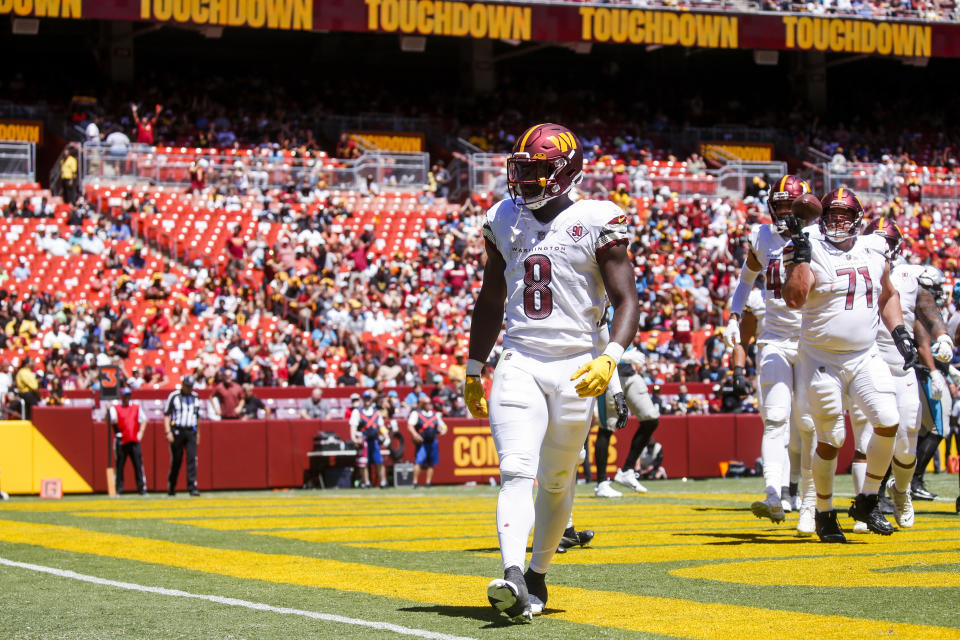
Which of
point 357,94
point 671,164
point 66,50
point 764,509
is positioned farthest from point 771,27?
point 764,509

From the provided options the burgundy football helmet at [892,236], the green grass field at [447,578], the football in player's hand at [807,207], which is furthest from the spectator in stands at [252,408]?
the football in player's hand at [807,207]

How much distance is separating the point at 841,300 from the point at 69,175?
2482 cm

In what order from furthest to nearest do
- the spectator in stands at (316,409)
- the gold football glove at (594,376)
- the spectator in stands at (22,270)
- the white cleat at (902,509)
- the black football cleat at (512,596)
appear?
the spectator in stands at (22,270), the spectator in stands at (316,409), the white cleat at (902,509), the gold football glove at (594,376), the black football cleat at (512,596)

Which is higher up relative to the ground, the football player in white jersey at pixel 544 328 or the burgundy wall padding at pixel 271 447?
the football player in white jersey at pixel 544 328

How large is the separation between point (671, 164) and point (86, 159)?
1545 cm

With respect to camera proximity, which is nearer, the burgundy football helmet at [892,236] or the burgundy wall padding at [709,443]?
the burgundy football helmet at [892,236]

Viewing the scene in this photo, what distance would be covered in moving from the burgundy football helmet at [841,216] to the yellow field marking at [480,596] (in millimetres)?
3336

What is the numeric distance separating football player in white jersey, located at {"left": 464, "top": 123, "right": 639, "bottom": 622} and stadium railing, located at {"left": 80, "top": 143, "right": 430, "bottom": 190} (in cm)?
2616

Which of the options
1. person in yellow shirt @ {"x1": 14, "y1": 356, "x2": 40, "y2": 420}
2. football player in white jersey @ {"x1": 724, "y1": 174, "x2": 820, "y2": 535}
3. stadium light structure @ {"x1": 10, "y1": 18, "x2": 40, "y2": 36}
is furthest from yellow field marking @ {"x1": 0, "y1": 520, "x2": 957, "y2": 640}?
stadium light structure @ {"x1": 10, "y1": 18, "x2": 40, "y2": 36}

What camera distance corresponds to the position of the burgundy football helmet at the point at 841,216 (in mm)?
9156

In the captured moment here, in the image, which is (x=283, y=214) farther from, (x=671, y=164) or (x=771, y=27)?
(x=771, y=27)

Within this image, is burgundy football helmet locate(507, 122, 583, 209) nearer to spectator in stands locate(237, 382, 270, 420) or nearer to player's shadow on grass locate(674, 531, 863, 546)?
player's shadow on grass locate(674, 531, 863, 546)

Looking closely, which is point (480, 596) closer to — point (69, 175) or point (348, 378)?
point (348, 378)

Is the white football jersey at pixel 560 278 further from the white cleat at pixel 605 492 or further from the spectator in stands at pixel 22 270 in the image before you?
the spectator in stands at pixel 22 270
